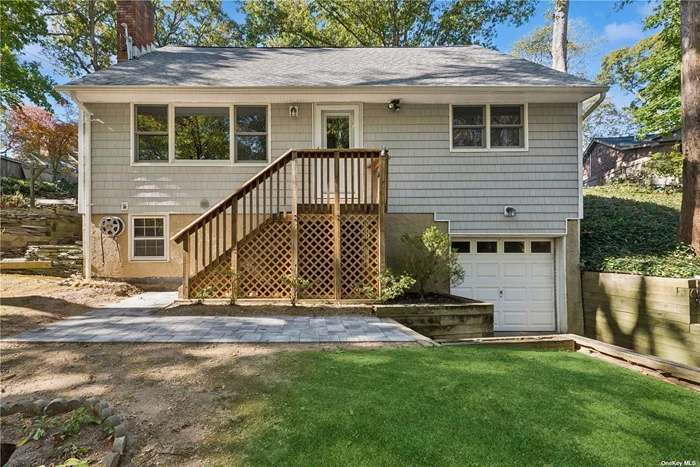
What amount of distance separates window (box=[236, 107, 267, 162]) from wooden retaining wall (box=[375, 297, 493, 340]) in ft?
15.1

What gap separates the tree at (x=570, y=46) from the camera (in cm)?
2314

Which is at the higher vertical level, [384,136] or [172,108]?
[172,108]

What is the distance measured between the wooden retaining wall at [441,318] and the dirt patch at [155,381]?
1462 millimetres

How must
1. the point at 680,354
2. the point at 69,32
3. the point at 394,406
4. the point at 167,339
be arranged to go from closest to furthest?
the point at 394,406 → the point at 167,339 → the point at 680,354 → the point at 69,32

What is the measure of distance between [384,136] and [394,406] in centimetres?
611

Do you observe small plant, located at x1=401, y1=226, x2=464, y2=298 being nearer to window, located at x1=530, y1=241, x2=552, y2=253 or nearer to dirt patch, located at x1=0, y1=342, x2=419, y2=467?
window, located at x1=530, y1=241, x2=552, y2=253

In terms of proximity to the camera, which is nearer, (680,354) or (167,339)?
(167,339)

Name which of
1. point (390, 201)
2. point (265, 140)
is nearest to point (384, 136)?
point (390, 201)

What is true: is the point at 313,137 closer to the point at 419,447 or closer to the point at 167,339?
the point at 167,339

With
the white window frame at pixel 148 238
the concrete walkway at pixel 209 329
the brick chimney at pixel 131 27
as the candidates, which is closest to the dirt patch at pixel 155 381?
the concrete walkway at pixel 209 329

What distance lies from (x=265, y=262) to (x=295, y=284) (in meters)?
0.78

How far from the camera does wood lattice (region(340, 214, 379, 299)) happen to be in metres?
6.01

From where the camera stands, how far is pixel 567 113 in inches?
289

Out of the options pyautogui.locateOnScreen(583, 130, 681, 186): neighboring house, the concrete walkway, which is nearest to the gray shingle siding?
the concrete walkway
